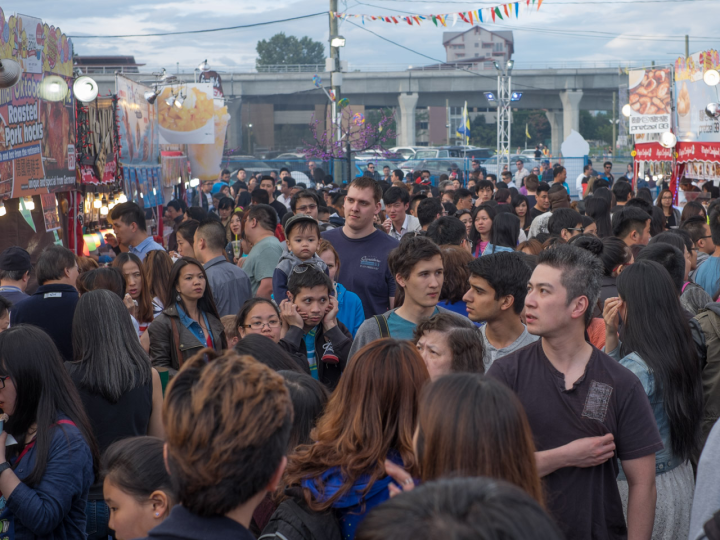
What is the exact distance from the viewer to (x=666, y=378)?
342 centimetres

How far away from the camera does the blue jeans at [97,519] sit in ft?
11.1

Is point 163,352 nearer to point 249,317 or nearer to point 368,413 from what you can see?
point 249,317

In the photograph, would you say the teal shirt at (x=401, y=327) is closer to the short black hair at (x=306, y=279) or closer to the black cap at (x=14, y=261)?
the short black hair at (x=306, y=279)

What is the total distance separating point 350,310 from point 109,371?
6.64ft

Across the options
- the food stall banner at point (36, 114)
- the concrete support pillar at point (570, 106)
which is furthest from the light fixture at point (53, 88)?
the concrete support pillar at point (570, 106)

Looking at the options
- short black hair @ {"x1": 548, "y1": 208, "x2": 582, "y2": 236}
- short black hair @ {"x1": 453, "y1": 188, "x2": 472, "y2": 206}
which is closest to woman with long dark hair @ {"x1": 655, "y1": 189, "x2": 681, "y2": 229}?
short black hair @ {"x1": 453, "y1": 188, "x2": 472, "y2": 206}

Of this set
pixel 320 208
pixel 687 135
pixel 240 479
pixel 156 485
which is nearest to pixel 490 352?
pixel 156 485

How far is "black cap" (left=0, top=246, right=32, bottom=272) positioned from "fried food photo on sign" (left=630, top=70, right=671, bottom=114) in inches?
553

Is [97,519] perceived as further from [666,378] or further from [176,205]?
[176,205]

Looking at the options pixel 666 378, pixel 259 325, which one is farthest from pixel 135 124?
pixel 666 378

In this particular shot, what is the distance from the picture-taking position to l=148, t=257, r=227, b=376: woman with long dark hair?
503 centimetres

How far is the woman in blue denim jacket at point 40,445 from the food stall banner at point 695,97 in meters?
13.5

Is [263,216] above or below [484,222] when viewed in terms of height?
above

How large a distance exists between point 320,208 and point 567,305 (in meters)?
7.14
